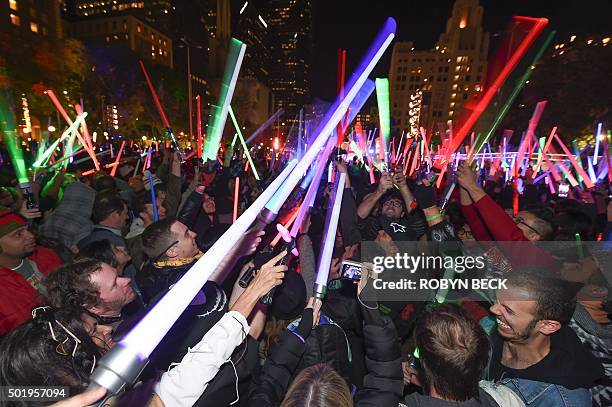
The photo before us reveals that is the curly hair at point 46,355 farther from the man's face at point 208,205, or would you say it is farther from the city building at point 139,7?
the city building at point 139,7

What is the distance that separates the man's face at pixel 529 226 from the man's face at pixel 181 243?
3.45 metres

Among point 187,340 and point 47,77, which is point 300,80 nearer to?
point 47,77

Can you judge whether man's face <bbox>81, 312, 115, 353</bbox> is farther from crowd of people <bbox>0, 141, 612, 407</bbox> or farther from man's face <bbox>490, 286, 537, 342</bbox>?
man's face <bbox>490, 286, 537, 342</bbox>

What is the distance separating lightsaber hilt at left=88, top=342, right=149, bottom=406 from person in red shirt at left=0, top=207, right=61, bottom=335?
285 cm

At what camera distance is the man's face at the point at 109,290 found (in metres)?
2.83

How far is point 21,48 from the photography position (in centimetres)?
2730

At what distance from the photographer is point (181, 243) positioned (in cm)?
326

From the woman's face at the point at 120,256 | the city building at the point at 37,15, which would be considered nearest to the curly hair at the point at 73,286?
the woman's face at the point at 120,256

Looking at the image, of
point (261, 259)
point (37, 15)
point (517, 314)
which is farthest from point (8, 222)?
point (37, 15)

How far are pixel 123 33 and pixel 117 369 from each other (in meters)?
98.5

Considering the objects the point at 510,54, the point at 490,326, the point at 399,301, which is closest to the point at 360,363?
the point at 399,301

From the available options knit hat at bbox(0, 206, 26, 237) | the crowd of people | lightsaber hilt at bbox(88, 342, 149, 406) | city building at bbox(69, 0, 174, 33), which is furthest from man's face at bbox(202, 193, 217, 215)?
city building at bbox(69, 0, 174, 33)

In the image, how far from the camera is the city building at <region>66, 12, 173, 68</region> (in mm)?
78625

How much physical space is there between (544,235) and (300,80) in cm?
20781
